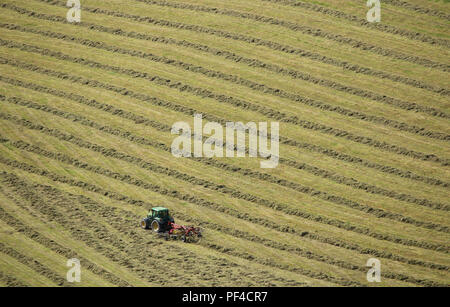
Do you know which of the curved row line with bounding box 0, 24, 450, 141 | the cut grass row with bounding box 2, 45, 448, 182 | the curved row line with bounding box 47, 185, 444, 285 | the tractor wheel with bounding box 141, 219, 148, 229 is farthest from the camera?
the curved row line with bounding box 0, 24, 450, 141

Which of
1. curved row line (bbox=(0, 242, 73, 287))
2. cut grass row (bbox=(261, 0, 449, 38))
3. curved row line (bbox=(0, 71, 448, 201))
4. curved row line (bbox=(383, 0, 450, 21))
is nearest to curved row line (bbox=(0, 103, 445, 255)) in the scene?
curved row line (bbox=(0, 71, 448, 201))

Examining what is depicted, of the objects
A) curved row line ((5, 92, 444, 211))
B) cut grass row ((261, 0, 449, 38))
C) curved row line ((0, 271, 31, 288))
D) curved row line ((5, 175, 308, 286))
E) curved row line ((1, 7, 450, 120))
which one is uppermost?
cut grass row ((261, 0, 449, 38))

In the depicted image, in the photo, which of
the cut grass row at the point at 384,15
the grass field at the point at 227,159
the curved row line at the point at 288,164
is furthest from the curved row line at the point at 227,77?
the cut grass row at the point at 384,15

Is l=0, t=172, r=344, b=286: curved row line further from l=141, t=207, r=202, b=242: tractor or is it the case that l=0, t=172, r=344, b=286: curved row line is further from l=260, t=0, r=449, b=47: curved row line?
l=260, t=0, r=449, b=47: curved row line

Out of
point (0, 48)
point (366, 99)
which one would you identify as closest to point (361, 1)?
point (366, 99)

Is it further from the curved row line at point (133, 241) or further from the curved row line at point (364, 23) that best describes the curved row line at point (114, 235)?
the curved row line at point (364, 23)

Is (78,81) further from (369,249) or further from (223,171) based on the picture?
(369,249)

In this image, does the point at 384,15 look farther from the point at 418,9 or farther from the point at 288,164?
the point at 288,164
